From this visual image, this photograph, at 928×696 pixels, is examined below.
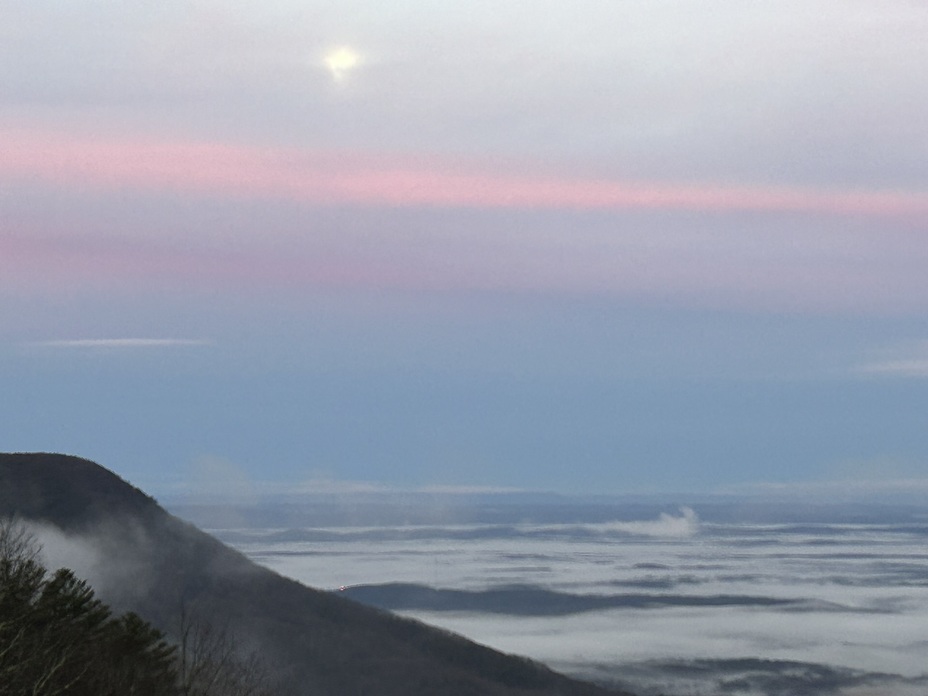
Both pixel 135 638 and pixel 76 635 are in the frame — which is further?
pixel 135 638

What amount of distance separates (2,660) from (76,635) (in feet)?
81.8

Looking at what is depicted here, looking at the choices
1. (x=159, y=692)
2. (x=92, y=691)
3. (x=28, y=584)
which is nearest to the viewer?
(x=92, y=691)

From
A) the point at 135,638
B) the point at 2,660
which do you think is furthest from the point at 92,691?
the point at 2,660

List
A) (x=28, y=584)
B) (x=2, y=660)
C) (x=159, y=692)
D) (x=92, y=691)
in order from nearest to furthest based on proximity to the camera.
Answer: (x=2, y=660) < (x=92, y=691) < (x=28, y=584) < (x=159, y=692)

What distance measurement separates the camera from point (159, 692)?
247ft

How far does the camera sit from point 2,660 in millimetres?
46844

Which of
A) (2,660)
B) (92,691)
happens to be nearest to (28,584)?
(92,691)

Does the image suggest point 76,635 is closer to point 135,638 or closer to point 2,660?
point 135,638

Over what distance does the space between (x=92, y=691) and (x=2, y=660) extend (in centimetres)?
1945

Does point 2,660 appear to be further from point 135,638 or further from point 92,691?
point 135,638

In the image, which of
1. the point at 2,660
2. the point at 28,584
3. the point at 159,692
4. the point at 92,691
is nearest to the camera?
the point at 2,660

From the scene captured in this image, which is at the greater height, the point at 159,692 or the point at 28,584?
the point at 28,584

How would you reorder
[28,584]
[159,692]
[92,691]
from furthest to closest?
[159,692] → [28,584] → [92,691]

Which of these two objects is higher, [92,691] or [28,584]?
[28,584]
